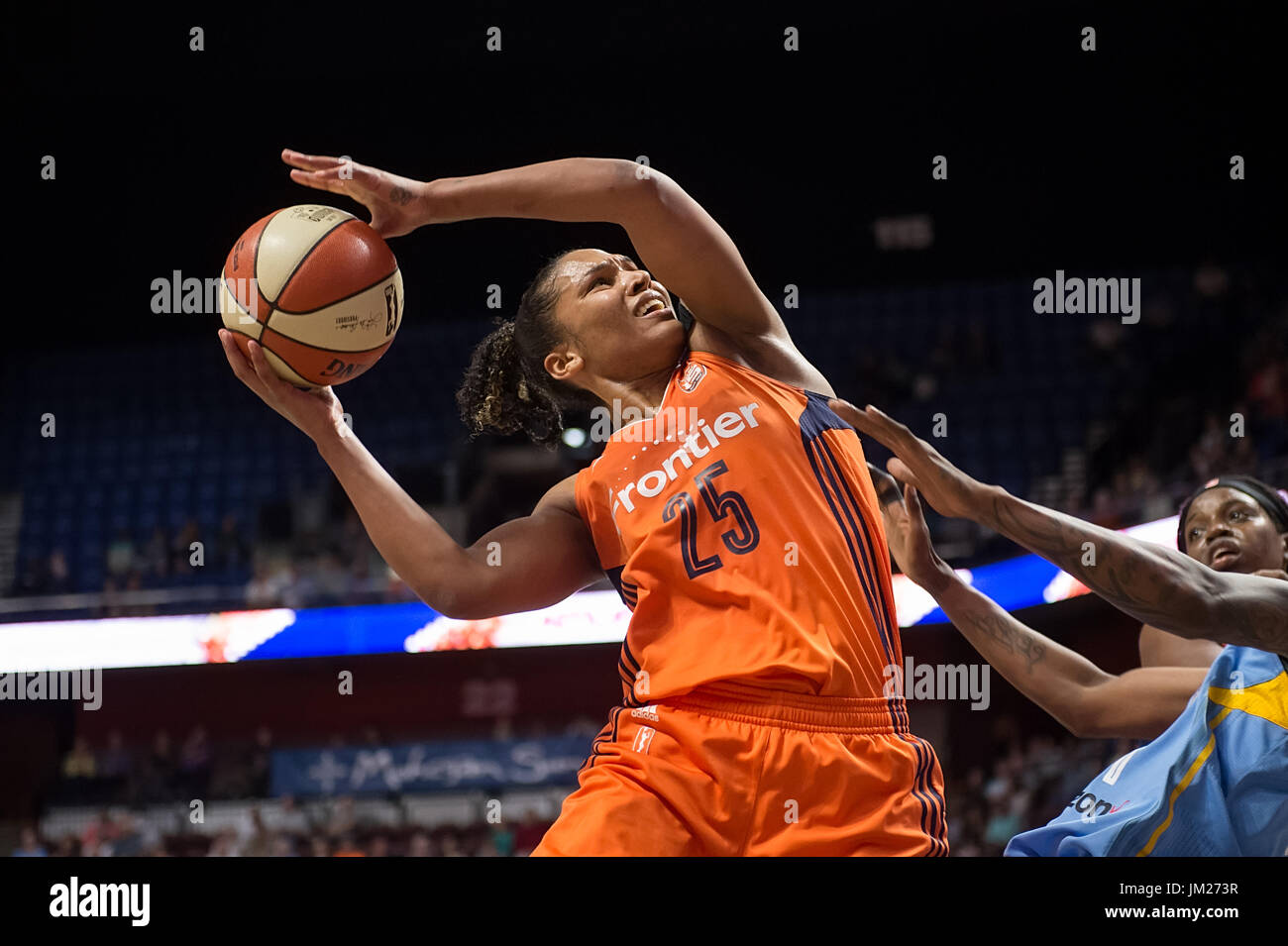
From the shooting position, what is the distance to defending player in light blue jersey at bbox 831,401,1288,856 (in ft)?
6.70

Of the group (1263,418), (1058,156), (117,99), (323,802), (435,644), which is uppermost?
(117,99)

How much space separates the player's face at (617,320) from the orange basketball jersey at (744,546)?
18 centimetres

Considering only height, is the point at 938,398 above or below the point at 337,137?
below

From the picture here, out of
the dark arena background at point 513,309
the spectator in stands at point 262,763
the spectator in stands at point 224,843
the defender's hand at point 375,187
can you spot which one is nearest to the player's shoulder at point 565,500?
the defender's hand at point 375,187

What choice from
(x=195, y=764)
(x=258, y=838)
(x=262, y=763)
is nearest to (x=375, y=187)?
(x=258, y=838)

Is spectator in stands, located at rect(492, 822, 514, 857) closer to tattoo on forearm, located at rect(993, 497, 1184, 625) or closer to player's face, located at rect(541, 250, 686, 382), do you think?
player's face, located at rect(541, 250, 686, 382)

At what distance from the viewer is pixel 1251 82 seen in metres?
9.23

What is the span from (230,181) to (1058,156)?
7090mm

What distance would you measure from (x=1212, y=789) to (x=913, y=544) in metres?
0.87

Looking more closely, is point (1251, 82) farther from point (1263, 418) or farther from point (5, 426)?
point (5, 426)

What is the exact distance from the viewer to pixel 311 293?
7.96ft
